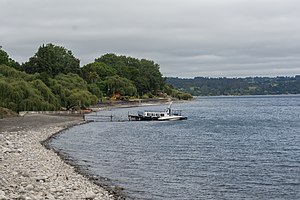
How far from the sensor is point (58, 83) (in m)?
106

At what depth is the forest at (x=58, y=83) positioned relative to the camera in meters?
78.9

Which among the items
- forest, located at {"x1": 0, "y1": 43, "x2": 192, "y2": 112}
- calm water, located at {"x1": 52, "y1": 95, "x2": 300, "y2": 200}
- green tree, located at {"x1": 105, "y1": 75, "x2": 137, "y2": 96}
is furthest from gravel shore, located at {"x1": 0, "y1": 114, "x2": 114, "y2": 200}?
green tree, located at {"x1": 105, "y1": 75, "x2": 137, "y2": 96}

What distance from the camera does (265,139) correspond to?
171ft

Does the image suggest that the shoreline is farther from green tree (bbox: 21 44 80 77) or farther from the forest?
green tree (bbox: 21 44 80 77)

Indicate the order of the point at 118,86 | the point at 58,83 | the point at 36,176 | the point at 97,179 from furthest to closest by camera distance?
the point at 118,86 < the point at 58,83 < the point at 97,179 < the point at 36,176

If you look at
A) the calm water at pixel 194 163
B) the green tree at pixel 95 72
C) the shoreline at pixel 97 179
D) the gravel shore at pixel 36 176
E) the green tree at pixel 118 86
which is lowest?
the calm water at pixel 194 163

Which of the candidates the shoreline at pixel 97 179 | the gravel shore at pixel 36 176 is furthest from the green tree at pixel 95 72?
the shoreline at pixel 97 179

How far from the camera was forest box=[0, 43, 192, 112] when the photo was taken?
7894cm

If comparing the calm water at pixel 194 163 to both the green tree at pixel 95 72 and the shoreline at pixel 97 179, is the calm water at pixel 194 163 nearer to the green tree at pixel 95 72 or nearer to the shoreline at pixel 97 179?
the shoreline at pixel 97 179

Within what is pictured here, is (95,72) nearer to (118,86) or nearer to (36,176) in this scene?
(118,86)

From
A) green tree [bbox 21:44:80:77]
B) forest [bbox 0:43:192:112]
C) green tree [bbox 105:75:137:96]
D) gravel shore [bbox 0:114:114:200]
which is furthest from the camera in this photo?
green tree [bbox 105:75:137:96]

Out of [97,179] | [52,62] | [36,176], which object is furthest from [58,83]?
[36,176]

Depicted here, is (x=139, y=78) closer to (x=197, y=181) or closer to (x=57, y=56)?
(x=57, y=56)

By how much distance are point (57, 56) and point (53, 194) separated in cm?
14535
